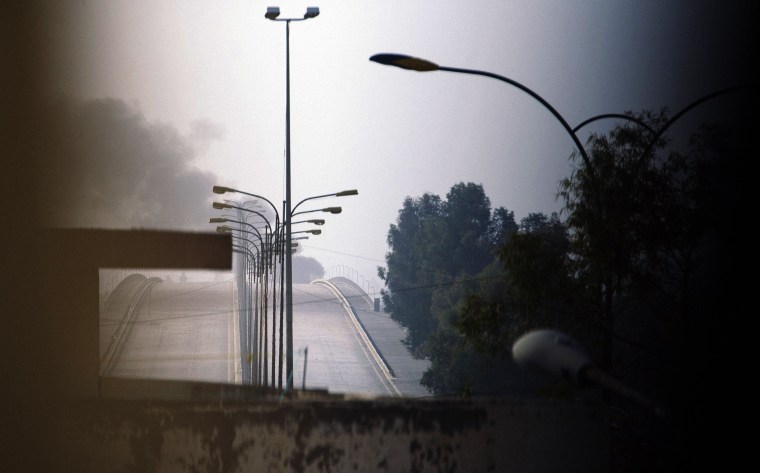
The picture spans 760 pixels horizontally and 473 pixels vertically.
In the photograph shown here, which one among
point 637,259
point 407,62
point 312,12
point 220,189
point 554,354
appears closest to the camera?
point 554,354

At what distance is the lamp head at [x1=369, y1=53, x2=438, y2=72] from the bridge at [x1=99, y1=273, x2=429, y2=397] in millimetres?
67628

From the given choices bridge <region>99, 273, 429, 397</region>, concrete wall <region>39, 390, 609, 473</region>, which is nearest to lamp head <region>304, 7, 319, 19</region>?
concrete wall <region>39, 390, 609, 473</region>

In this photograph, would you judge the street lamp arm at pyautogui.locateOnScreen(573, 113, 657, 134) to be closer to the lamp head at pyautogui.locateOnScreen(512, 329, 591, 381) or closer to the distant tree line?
the distant tree line

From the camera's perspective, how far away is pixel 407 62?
41.8ft

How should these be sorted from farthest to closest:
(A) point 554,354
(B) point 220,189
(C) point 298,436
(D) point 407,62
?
(B) point 220,189 → (D) point 407,62 → (C) point 298,436 → (A) point 554,354

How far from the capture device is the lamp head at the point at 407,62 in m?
12.7

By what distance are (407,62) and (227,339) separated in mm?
102502

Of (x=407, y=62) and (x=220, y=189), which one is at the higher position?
(x=220, y=189)

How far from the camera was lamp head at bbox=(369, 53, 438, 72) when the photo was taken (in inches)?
500

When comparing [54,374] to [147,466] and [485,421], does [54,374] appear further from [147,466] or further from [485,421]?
[485,421]

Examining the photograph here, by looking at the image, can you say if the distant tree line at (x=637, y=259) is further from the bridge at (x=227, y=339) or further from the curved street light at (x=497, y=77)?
the bridge at (x=227, y=339)

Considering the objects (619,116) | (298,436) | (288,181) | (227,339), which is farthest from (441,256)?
(298,436)

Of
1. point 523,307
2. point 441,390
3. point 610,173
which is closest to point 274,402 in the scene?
point 523,307

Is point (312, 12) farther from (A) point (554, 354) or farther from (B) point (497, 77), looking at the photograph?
(A) point (554, 354)
